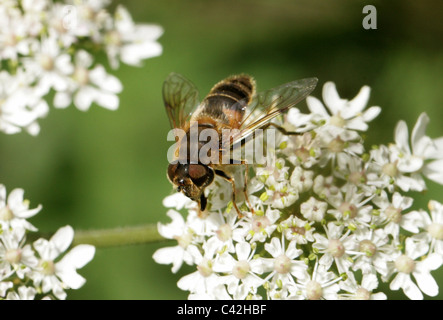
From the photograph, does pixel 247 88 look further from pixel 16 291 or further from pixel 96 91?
pixel 16 291

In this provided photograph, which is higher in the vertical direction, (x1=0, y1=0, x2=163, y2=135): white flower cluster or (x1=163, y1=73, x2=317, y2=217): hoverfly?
(x1=0, y1=0, x2=163, y2=135): white flower cluster

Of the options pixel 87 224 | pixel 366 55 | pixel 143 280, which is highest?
pixel 366 55

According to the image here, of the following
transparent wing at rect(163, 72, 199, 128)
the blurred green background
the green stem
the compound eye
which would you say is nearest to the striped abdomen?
transparent wing at rect(163, 72, 199, 128)

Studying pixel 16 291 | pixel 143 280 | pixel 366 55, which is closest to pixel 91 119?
pixel 143 280

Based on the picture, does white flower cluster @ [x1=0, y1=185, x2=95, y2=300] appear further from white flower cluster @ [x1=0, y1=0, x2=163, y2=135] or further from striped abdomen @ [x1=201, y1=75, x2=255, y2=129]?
striped abdomen @ [x1=201, y1=75, x2=255, y2=129]

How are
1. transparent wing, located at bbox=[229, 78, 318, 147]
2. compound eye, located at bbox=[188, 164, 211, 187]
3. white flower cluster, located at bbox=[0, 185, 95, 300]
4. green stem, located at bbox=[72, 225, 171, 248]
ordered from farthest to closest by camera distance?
green stem, located at bbox=[72, 225, 171, 248] → white flower cluster, located at bbox=[0, 185, 95, 300] → transparent wing, located at bbox=[229, 78, 318, 147] → compound eye, located at bbox=[188, 164, 211, 187]

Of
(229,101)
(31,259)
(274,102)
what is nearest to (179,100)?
(229,101)

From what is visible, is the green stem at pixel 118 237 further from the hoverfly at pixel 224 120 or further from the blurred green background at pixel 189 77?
the blurred green background at pixel 189 77

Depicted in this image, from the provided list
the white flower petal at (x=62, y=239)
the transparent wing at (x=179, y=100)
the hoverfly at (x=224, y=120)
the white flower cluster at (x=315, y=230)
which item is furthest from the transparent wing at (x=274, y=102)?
the white flower petal at (x=62, y=239)
